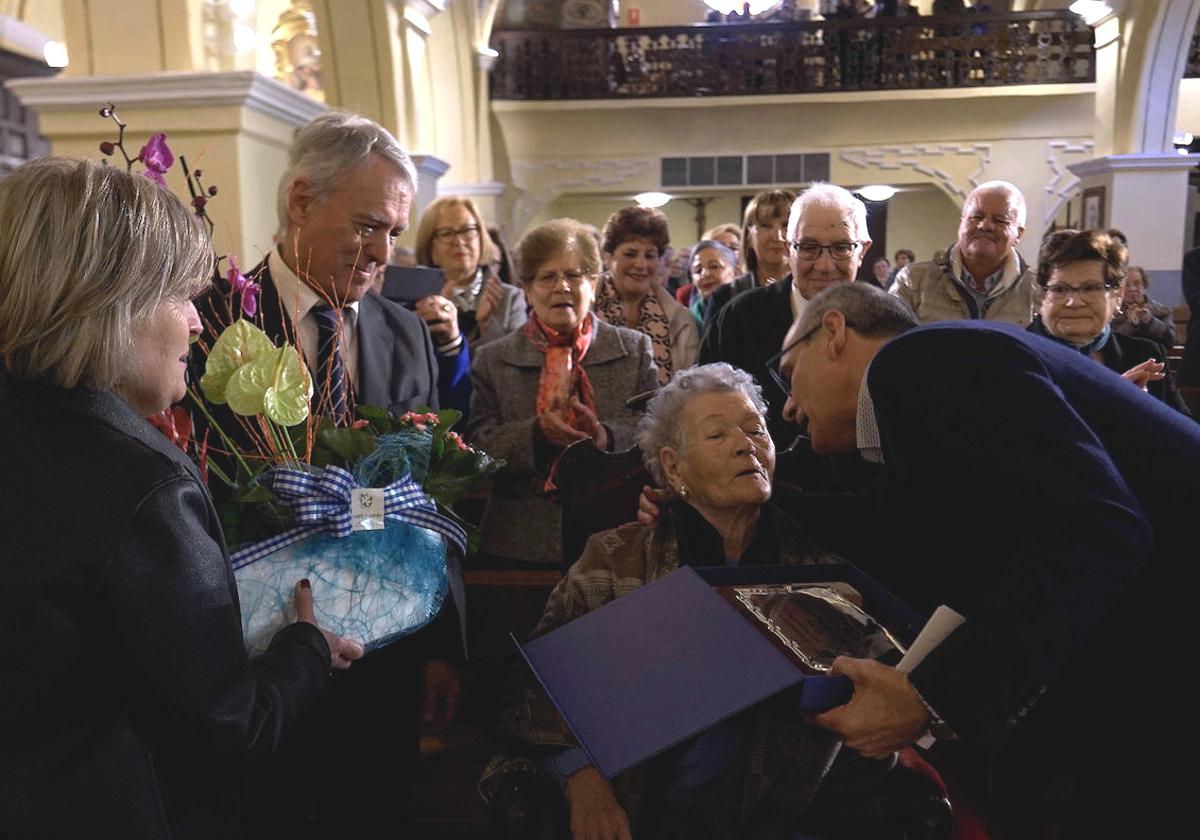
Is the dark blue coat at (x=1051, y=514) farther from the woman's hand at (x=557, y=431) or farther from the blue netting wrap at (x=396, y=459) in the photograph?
the woman's hand at (x=557, y=431)

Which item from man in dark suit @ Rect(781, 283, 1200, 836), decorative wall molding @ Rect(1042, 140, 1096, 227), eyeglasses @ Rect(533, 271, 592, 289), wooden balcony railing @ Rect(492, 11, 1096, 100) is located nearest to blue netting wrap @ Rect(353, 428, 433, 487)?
man in dark suit @ Rect(781, 283, 1200, 836)

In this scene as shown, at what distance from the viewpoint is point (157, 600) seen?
1229 millimetres

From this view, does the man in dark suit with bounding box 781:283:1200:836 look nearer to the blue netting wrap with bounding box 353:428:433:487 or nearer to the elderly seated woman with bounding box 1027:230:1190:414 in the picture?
the blue netting wrap with bounding box 353:428:433:487

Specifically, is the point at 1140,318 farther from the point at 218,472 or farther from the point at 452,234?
the point at 218,472

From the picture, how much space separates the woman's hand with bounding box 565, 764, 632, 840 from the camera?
1992 mm

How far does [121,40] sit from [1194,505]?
4.07m

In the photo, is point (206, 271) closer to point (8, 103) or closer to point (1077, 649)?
point (1077, 649)

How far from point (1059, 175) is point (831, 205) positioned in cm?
1253

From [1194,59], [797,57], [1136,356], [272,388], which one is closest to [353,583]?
[272,388]

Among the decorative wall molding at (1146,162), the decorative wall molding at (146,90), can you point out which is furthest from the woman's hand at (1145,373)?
the decorative wall molding at (1146,162)

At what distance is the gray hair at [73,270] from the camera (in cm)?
123

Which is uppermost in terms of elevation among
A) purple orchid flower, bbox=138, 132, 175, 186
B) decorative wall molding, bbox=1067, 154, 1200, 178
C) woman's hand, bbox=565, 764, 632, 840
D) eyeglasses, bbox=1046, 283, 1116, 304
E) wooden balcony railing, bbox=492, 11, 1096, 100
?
wooden balcony railing, bbox=492, 11, 1096, 100

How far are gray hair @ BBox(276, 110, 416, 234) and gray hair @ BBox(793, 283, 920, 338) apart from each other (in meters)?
0.94

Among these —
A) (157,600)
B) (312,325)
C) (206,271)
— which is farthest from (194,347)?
(157,600)
